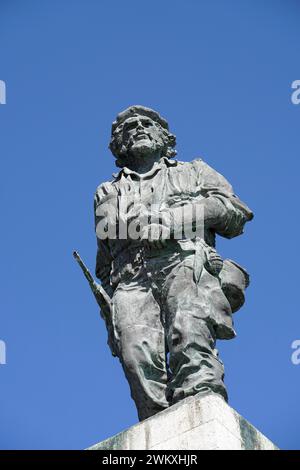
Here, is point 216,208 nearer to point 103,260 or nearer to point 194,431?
point 103,260

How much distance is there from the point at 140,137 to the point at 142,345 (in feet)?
8.71

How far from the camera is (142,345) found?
9242 millimetres

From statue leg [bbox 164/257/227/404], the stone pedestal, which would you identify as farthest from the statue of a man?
the stone pedestal

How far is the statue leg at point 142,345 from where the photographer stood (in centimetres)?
902

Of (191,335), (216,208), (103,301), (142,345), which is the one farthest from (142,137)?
(191,335)

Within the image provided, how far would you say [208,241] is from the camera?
32.8 feet

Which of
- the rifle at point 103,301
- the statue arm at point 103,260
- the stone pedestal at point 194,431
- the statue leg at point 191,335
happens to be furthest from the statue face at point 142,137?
the stone pedestal at point 194,431

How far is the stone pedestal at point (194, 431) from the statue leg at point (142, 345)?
56 centimetres

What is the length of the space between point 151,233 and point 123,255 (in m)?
0.56

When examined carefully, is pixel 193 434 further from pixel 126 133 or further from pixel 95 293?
pixel 126 133

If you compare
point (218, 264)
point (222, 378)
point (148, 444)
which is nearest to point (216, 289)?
point (218, 264)

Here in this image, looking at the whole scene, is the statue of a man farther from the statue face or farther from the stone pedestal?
the stone pedestal
